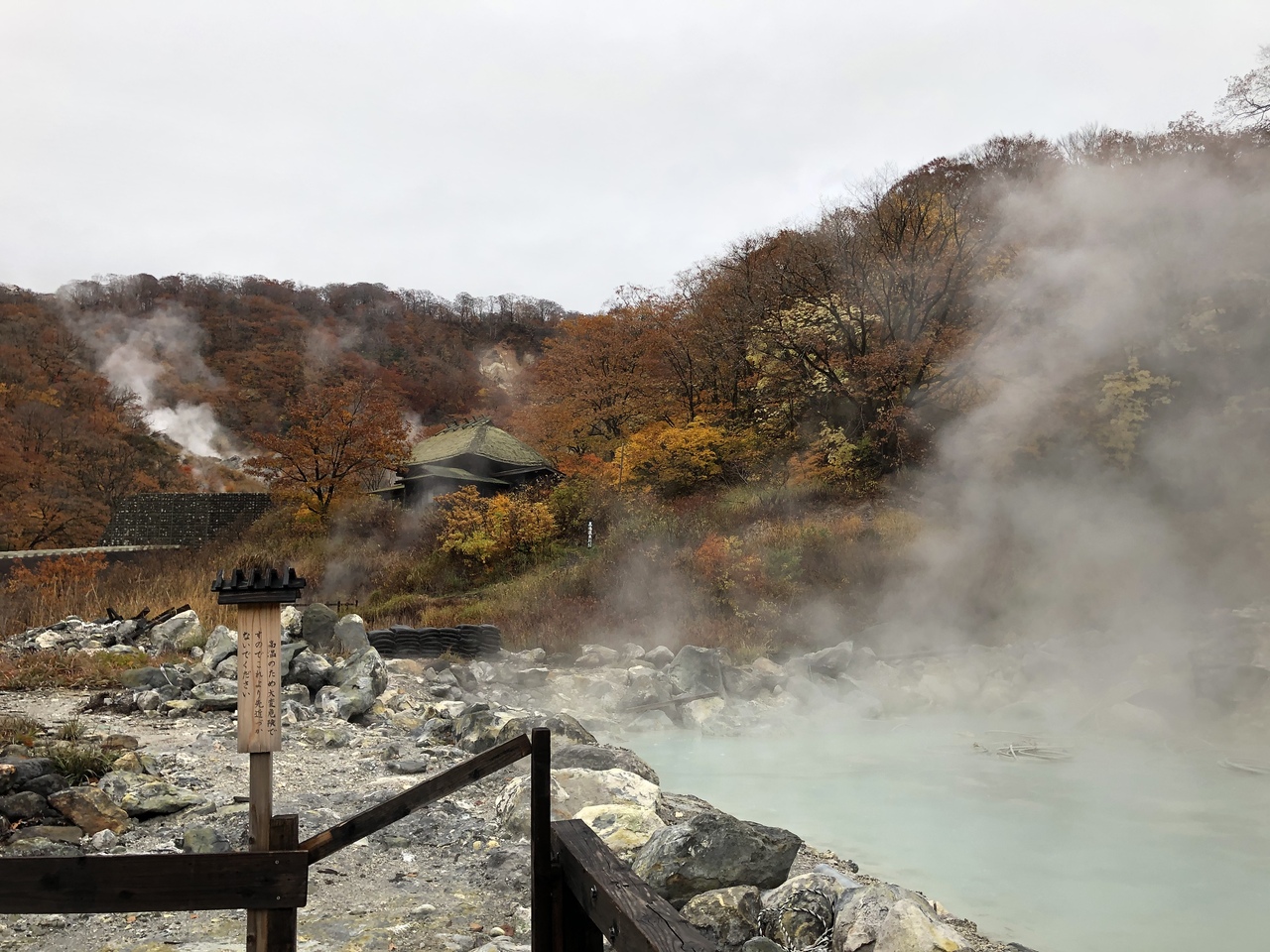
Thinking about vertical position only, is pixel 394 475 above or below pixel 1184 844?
above

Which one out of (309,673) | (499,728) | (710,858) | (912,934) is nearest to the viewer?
(912,934)

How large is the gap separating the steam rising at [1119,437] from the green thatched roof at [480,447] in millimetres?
13908

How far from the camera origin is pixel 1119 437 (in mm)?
15719

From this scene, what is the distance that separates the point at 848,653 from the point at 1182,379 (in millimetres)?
8977

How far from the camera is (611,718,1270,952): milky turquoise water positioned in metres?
5.25

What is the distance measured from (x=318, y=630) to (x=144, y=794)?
21.0ft

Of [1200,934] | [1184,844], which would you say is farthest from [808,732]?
[1200,934]

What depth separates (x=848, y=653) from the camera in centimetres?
1246

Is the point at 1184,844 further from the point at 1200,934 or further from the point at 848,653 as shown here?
the point at 848,653

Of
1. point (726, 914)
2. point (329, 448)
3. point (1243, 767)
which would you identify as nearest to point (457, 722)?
point (726, 914)

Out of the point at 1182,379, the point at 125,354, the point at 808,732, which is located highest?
the point at 125,354

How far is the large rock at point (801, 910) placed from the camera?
3.61m

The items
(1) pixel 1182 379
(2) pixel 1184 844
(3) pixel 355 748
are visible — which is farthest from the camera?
A: (1) pixel 1182 379

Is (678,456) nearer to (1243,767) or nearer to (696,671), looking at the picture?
(696,671)
